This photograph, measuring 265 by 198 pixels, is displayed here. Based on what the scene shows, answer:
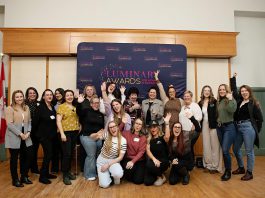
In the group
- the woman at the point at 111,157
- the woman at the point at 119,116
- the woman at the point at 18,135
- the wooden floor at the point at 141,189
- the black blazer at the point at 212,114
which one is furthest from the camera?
the black blazer at the point at 212,114

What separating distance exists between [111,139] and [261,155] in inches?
165

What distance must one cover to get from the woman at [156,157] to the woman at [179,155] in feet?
0.36

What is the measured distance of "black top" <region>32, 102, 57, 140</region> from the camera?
3486 millimetres

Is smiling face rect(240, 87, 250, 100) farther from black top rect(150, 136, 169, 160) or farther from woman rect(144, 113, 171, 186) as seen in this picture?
black top rect(150, 136, 169, 160)

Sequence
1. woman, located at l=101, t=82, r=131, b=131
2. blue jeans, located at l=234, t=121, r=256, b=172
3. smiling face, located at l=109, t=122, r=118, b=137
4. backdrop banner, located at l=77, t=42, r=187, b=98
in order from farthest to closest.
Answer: backdrop banner, located at l=77, t=42, r=187, b=98 → woman, located at l=101, t=82, r=131, b=131 → blue jeans, located at l=234, t=121, r=256, b=172 → smiling face, located at l=109, t=122, r=118, b=137

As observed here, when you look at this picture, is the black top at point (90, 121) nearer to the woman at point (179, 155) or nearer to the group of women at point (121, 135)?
the group of women at point (121, 135)

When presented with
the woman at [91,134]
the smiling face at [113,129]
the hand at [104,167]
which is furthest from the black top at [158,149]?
the woman at [91,134]

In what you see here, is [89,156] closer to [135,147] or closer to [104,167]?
[104,167]

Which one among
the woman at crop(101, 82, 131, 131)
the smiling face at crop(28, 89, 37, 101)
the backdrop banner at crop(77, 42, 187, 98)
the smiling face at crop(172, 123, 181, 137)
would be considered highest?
the backdrop banner at crop(77, 42, 187, 98)

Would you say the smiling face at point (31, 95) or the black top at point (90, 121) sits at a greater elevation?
the smiling face at point (31, 95)

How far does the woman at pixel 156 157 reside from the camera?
340 cm

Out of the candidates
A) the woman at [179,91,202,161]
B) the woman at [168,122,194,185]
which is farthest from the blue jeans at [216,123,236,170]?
the woman at [168,122,194,185]

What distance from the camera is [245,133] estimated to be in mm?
3648

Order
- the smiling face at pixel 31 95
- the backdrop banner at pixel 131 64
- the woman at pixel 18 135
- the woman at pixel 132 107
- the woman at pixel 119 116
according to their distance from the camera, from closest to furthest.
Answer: the woman at pixel 18 135
the woman at pixel 119 116
the smiling face at pixel 31 95
the woman at pixel 132 107
the backdrop banner at pixel 131 64
